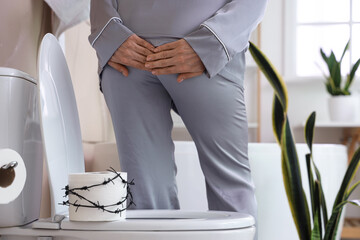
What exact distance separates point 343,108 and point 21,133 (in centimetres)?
224

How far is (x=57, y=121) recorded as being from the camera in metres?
0.97

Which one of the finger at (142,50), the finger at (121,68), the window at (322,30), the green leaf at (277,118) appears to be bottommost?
the green leaf at (277,118)

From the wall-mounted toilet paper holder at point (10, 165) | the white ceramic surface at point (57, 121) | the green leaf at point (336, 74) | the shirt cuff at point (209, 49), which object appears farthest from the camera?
the green leaf at point (336, 74)

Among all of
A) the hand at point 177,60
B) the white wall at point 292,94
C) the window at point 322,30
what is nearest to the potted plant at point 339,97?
the white wall at point 292,94

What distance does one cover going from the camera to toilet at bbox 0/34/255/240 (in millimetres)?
765

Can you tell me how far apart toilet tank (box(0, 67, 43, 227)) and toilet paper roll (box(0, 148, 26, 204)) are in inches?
5.3

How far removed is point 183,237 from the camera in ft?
2.48

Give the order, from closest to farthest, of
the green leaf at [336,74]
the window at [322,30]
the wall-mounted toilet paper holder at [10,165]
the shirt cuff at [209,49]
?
1. the wall-mounted toilet paper holder at [10,165]
2. the shirt cuff at [209,49]
3. the green leaf at [336,74]
4. the window at [322,30]

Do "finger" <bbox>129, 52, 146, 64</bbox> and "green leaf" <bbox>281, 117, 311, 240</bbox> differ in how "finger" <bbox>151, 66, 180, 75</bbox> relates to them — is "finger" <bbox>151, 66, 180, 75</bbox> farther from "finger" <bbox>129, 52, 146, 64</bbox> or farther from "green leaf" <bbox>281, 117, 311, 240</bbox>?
"green leaf" <bbox>281, 117, 311, 240</bbox>

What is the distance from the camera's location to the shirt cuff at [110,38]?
3.46 feet

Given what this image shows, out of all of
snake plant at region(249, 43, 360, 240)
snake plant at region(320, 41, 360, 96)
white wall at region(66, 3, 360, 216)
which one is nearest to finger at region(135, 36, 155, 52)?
snake plant at region(249, 43, 360, 240)

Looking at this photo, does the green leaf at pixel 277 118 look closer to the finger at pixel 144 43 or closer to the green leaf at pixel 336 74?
the finger at pixel 144 43

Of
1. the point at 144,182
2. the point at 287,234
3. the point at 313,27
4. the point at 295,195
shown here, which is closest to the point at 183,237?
the point at 144,182

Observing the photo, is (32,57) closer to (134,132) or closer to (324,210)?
(134,132)
